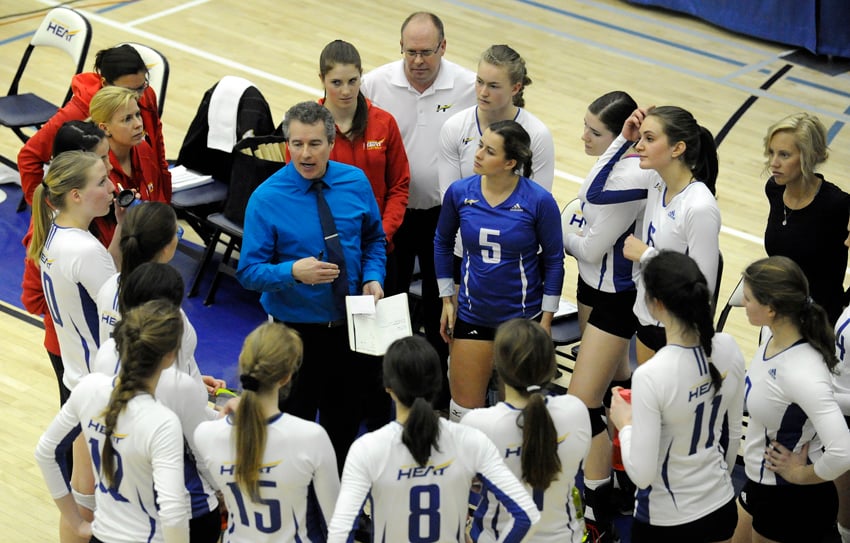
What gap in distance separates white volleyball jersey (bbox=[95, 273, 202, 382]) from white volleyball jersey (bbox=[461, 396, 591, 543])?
1.07 meters

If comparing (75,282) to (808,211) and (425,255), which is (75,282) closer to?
(425,255)

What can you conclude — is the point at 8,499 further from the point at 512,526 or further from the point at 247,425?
the point at 512,526

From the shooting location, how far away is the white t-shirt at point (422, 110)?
218 inches

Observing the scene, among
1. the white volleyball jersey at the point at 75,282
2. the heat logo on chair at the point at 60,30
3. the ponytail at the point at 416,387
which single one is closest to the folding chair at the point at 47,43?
the heat logo on chair at the point at 60,30

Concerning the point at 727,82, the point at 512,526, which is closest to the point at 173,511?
the point at 512,526

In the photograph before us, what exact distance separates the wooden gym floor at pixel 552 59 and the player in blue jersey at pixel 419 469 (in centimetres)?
392

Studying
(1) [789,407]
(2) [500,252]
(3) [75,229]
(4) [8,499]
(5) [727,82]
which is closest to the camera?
(1) [789,407]

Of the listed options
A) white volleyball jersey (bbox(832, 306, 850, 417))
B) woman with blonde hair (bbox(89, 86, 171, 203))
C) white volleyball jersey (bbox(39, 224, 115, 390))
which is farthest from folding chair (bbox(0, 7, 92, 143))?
white volleyball jersey (bbox(832, 306, 850, 417))

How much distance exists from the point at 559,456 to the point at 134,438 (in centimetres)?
133

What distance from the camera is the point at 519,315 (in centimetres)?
470

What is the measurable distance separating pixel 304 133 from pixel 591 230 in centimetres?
136

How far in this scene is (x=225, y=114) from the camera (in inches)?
273

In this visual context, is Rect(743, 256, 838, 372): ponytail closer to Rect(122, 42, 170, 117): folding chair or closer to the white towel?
the white towel

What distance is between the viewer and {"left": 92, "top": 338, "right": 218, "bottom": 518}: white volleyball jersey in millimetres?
3484
